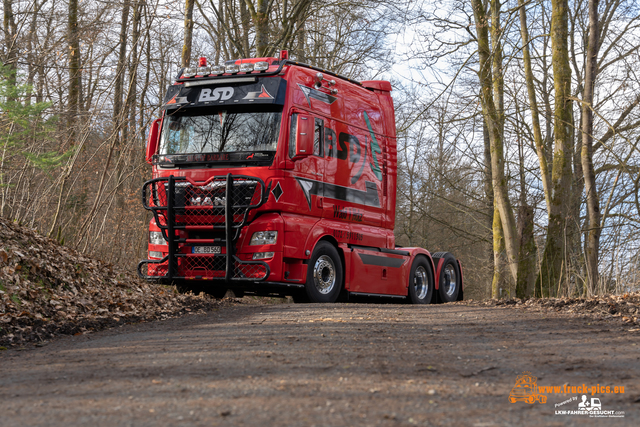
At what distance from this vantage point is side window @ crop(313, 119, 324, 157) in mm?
10383

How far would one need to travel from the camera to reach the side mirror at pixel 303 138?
31.7 feet

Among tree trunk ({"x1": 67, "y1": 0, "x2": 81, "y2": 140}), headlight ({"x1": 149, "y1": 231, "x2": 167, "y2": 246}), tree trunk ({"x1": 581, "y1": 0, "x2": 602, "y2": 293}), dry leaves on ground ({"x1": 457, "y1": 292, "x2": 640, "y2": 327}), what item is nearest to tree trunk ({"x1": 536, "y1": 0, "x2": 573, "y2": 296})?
tree trunk ({"x1": 581, "y1": 0, "x2": 602, "y2": 293})

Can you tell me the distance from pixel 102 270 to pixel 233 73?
3714 mm

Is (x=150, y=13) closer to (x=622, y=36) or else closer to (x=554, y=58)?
(x=554, y=58)

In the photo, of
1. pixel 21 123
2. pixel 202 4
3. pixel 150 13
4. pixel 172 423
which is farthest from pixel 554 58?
pixel 202 4

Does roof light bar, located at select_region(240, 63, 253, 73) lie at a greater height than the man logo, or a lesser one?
greater

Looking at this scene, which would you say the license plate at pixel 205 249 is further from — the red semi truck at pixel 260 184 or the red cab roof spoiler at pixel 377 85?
the red cab roof spoiler at pixel 377 85

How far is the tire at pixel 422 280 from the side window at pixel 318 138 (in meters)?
3.74

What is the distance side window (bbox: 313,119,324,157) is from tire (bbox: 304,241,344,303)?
148cm

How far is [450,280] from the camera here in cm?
1459

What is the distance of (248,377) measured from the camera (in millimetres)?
3928

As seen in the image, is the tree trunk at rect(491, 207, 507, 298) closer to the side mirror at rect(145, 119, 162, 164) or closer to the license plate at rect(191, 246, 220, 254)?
the license plate at rect(191, 246, 220, 254)
